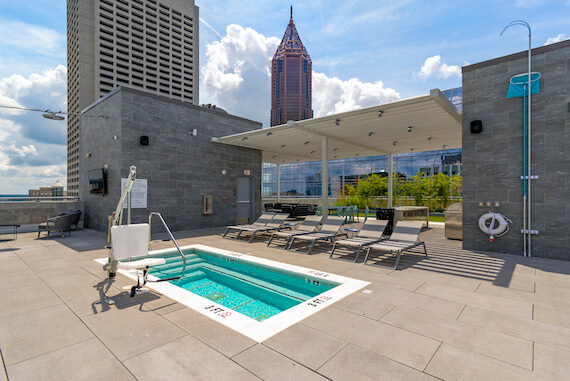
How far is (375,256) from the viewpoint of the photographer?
20.3 feet

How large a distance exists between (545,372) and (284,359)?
6.25ft

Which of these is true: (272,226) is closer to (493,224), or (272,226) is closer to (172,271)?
(172,271)

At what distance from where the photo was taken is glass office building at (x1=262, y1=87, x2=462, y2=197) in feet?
103

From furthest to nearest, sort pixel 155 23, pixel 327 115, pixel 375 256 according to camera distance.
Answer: pixel 155 23 < pixel 327 115 < pixel 375 256

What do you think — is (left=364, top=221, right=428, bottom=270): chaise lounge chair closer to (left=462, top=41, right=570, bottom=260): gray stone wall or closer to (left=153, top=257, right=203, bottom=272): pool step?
(left=462, top=41, right=570, bottom=260): gray stone wall

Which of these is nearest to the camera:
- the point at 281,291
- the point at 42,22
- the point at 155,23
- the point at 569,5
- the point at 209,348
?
the point at 209,348

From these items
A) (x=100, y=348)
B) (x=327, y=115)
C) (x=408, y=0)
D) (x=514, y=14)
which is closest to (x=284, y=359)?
(x=100, y=348)

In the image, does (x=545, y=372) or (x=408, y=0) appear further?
(x=408, y=0)

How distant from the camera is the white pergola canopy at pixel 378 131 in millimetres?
7122

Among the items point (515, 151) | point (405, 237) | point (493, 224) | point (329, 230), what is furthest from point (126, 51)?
point (493, 224)

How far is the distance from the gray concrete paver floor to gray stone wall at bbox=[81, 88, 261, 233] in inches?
199

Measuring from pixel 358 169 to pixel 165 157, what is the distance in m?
30.5

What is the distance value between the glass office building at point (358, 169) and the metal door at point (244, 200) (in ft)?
39.5

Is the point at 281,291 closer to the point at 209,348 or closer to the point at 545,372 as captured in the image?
the point at 209,348
